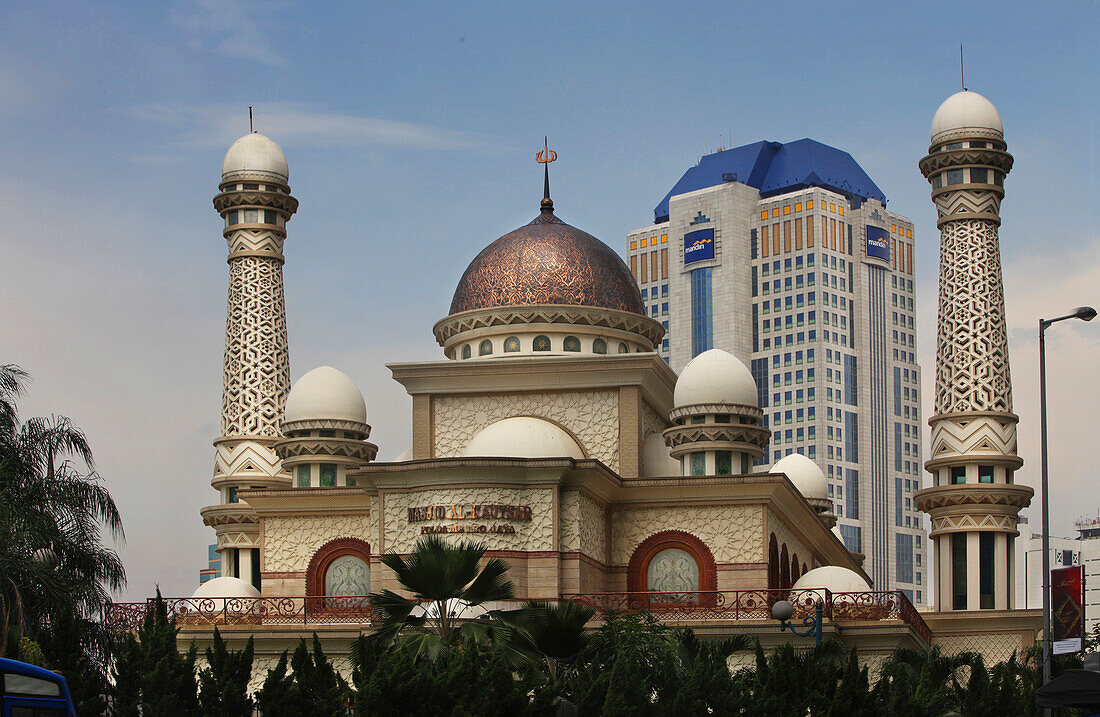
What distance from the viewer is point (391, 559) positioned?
2223 cm

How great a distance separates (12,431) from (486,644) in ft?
25.1

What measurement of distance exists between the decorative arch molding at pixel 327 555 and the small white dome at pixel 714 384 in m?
6.95

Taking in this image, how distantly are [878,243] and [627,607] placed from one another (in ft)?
242

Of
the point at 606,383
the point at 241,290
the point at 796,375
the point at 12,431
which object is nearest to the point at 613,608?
the point at 606,383

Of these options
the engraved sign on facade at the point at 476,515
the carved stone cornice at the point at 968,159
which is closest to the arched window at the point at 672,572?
the engraved sign on facade at the point at 476,515

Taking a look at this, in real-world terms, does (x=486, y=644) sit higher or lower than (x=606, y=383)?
lower

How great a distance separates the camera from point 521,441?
29.8 meters

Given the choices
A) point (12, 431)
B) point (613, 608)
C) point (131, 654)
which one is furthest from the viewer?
point (613, 608)

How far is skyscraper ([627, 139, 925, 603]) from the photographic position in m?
96.4

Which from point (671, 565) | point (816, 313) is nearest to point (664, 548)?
point (671, 565)

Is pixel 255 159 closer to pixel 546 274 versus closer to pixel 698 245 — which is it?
pixel 546 274

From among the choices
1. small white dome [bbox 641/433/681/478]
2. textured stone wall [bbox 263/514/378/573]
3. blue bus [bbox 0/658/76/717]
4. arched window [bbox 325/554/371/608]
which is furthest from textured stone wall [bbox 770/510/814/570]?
blue bus [bbox 0/658/76/717]

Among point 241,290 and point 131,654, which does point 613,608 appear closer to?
point 131,654

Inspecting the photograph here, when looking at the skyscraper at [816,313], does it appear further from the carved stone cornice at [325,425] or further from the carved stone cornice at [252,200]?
the carved stone cornice at [325,425]
